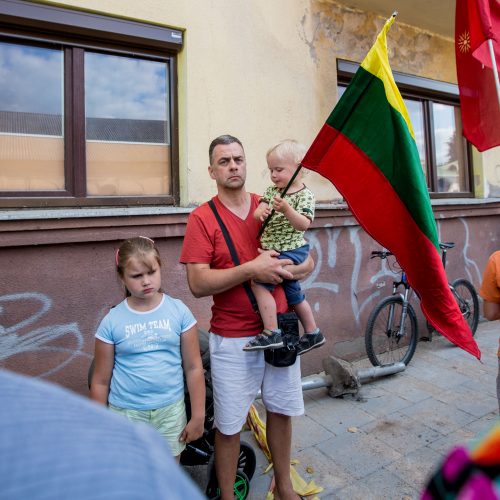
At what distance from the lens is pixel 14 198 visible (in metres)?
3.32

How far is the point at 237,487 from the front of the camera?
2.55m

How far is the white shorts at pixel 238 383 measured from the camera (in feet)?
7.39

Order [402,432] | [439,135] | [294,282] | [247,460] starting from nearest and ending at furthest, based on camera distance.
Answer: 1. [294,282]
2. [247,460]
3. [402,432]
4. [439,135]

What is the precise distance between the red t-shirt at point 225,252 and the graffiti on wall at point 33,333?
1.57m

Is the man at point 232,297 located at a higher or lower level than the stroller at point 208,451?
higher

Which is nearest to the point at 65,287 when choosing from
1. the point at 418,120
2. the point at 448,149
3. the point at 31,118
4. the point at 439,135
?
the point at 31,118

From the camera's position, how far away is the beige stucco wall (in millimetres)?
3887

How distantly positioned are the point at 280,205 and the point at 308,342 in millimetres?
823

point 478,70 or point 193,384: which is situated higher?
point 478,70

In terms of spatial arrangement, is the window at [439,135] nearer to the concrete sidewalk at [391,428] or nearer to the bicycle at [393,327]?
the bicycle at [393,327]

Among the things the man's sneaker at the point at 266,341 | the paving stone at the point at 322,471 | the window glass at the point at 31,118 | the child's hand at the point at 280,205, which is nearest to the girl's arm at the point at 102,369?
the man's sneaker at the point at 266,341

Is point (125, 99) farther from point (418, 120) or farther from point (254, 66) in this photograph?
point (418, 120)

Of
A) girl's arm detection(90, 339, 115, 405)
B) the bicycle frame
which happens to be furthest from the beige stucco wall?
girl's arm detection(90, 339, 115, 405)

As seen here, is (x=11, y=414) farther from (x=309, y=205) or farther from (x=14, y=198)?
(x=14, y=198)
